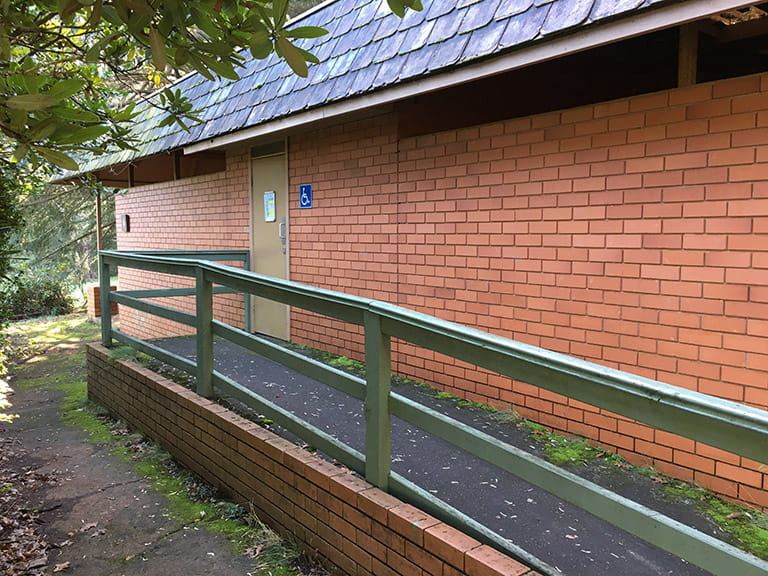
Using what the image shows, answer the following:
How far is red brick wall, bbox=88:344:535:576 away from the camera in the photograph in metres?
2.25

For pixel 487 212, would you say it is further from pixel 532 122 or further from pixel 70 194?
pixel 70 194

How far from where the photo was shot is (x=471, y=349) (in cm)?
223

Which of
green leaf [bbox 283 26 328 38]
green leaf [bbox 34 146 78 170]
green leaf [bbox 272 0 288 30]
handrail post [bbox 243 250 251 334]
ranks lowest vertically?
handrail post [bbox 243 250 251 334]

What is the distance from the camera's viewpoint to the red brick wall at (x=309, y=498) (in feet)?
7.37

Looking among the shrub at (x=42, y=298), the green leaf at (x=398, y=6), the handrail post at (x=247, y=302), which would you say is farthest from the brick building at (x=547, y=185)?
the shrub at (x=42, y=298)

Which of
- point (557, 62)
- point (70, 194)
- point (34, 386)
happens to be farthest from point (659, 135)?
point (70, 194)

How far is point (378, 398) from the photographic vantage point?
2.62 meters

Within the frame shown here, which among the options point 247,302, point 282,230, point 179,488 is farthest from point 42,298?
point 179,488

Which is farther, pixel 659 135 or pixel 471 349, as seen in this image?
pixel 659 135

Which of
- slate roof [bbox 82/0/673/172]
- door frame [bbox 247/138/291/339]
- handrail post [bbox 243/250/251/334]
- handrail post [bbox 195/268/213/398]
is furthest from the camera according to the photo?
handrail post [bbox 243/250/251/334]

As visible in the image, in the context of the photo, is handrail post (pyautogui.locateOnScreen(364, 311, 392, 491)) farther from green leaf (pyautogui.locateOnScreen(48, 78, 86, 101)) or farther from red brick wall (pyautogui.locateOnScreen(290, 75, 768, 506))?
red brick wall (pyautogui.locateOnScreen(290, 75, 768, 506))

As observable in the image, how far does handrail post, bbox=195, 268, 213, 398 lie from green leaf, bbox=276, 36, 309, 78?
229 cm

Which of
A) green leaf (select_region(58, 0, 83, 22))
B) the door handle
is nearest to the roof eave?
the door handle

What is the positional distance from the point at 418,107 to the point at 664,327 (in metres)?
2.94
